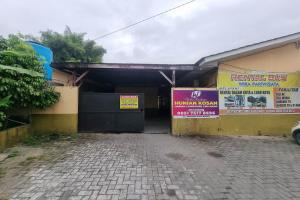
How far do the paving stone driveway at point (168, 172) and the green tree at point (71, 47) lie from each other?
751 inches

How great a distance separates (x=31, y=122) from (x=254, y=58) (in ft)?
33.4

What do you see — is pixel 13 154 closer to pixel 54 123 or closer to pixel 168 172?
pixel 54 123

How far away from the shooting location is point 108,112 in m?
9.13

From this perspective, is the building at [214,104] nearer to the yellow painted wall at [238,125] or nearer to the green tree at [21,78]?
the yellow painted wall at [238,125]

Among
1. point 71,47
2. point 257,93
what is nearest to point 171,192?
point 257,93

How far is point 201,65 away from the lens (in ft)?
30.0

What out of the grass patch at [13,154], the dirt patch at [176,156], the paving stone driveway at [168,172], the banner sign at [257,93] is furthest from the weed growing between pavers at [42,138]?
the banner sign at [257,93]

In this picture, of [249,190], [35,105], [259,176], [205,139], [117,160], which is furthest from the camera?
[205,139]

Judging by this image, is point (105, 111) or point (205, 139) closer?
point (205, 139)

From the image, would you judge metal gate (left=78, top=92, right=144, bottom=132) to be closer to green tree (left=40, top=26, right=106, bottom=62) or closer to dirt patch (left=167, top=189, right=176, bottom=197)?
dirt patch (left=167, top=189, right=176, bottom=197)

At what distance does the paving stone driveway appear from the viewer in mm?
3701

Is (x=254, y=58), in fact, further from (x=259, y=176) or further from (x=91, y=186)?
(x=91, y=186)

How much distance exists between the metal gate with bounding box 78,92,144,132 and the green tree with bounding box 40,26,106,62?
15245mm

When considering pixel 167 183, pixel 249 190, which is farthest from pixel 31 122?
pixel 249 190
